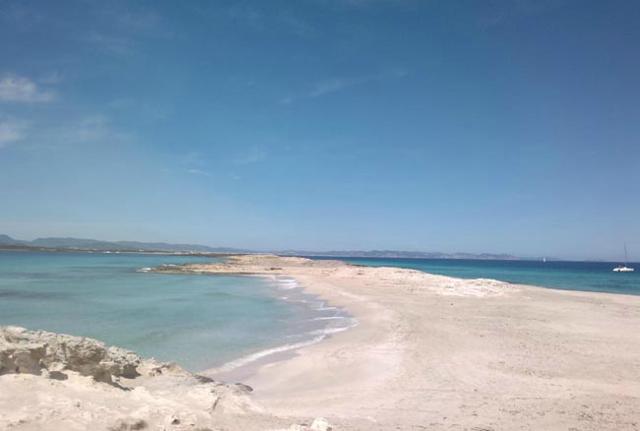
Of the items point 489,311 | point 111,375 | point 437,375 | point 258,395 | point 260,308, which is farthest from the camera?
point 260,308

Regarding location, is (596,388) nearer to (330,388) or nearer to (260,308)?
(330,388)

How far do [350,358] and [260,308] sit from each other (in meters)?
12.4

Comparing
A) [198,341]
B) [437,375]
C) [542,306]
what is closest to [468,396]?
[437,375]

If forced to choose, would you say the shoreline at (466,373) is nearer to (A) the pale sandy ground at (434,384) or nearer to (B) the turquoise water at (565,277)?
(A) the pale sandy ground at (434,384)

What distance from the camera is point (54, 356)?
641 cm

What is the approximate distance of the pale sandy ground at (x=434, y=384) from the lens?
6453 mm

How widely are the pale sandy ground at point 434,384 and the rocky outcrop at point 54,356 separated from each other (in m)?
0.38

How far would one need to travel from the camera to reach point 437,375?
11.1 m

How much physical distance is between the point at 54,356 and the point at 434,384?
301 inches

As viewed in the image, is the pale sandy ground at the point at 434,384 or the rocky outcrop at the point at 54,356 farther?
the pale sandy ground at the point at 434,384

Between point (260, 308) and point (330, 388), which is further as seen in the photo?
point (260, 308)

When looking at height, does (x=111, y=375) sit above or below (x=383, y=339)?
above

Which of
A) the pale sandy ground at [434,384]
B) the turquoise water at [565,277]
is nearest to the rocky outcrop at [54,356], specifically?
the pale sandy ground at [434,384]

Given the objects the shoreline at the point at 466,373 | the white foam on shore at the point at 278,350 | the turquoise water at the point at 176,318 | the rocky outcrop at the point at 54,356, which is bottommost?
the turquoise water at the point at 176,318
